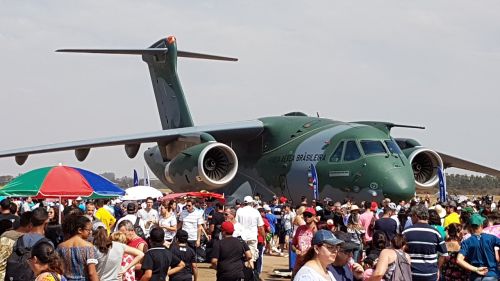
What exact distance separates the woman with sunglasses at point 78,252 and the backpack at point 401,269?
2.49 m

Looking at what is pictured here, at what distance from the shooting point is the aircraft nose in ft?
60.8

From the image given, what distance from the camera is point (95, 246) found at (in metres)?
7.11

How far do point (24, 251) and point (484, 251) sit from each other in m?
4.63

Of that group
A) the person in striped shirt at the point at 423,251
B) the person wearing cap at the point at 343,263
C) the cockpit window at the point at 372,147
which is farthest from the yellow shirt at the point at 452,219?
the person wearing cap at the point at 343,263

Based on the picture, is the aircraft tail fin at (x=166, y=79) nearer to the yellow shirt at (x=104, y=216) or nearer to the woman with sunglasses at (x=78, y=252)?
the yellow shirt at (x=104, y=216)

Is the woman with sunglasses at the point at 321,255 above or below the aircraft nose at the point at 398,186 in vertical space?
above

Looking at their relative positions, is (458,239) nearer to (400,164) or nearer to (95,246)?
(95,246)

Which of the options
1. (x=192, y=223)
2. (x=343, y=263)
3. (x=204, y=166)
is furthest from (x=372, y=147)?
(x=343, y=263)

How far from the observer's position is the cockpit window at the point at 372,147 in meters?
19.5

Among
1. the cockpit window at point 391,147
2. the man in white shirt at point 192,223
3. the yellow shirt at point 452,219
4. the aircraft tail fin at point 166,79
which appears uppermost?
the aircraft tail fin at point 166,79

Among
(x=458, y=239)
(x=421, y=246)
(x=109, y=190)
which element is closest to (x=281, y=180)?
(x=109, y=190)

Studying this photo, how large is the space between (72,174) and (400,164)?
9.54 meters

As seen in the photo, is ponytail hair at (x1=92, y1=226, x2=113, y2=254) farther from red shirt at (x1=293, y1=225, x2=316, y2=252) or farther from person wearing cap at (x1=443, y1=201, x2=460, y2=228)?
person wearing cap at (x1=443, y1=201, x2=460, y2=228)

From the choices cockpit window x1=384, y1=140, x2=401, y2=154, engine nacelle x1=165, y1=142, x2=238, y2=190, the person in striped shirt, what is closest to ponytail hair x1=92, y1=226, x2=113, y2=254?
the person in striped shirt
